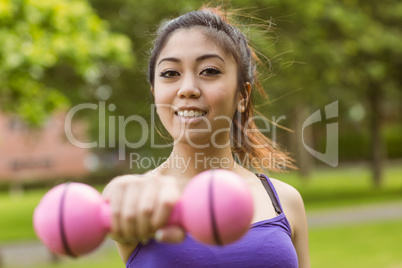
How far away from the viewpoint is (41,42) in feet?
23.5

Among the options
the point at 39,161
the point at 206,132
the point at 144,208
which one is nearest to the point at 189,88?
the point at 206,132

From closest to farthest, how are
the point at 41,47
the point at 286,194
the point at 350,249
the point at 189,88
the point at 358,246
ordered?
the point at 189,88
the point at 286,194
the point at 41,47
the point at 350,249
the point at 358,246

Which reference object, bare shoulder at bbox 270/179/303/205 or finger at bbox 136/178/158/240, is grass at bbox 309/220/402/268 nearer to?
bare shoulder at bbox 270/179/303/205

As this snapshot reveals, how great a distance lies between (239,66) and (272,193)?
0.50 meters

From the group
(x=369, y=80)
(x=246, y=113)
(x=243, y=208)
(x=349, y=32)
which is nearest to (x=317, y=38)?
(x=349, y=32)

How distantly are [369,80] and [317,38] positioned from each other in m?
3.42

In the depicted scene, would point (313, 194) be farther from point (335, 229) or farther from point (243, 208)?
point (243, 208)

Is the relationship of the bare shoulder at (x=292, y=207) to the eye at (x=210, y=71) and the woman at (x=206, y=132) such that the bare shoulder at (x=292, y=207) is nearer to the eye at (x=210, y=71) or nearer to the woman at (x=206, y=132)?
the woman at (x=206, y=132)

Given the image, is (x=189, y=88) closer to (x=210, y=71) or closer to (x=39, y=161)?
(x=210, y=71)

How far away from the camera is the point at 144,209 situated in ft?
3.29

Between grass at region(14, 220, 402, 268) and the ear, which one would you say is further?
grass at region(14, 220, 402, 268)

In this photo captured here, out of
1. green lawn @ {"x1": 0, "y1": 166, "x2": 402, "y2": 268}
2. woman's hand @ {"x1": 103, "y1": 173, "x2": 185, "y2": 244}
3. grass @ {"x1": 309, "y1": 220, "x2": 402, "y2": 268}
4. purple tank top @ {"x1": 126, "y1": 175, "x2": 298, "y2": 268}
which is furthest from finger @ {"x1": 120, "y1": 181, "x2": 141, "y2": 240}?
grass @ {"x1": 309, "y1": 220, "x2": 402, "y2": 268}

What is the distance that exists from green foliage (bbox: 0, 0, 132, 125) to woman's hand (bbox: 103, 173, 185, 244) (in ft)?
19.8

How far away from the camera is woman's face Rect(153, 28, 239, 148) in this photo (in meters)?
1.66
